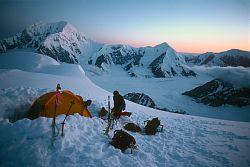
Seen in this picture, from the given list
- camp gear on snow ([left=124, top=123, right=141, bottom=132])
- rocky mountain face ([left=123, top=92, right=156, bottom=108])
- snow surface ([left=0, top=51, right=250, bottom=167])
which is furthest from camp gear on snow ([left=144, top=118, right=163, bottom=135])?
rocky mountain face ([left=123, top=92, right=156, bottom=108])

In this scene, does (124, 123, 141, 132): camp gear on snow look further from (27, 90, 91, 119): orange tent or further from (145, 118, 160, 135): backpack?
(27, 90, 91, 119): orange tent

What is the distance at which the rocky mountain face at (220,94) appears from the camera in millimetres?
110500

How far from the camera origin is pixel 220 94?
404 ft

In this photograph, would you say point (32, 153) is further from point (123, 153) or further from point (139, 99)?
point (139, 99)

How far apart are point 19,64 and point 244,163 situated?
108 ft

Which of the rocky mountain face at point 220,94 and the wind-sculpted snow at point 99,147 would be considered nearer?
the wind-sculpted snow at point 99,147

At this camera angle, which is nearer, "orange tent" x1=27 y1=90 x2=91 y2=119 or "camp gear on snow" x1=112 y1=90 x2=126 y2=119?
"orange tent" x1=27 y1=90 x2=91 y2=119

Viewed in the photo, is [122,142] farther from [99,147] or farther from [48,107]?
[48,107]

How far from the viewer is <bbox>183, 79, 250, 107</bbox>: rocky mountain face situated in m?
110

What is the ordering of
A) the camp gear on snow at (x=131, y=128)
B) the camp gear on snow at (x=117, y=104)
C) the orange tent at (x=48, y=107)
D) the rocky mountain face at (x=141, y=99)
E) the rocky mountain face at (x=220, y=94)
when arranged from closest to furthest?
1. the orange tent at (x=48, y=107)
2. the camp gear on snow at (x=117, y=104)
3. the camp gear on snow at (x=131, y=128)
4. the rocky mountain face at (x=141, y=99)
5. the rocky mountain face at (x=220, y=94)

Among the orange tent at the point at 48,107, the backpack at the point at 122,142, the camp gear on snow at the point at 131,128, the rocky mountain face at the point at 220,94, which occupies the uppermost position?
the orange tent at the point at 48,107

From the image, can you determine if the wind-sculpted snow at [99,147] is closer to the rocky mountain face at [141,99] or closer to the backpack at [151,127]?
the backpack at [151,127]

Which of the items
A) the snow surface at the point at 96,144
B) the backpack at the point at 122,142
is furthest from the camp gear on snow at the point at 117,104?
the backpack at the point at 122,142

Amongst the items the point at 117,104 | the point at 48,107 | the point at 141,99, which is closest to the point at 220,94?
the point at 141,99
